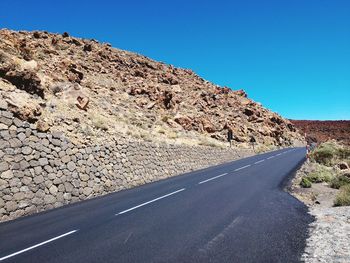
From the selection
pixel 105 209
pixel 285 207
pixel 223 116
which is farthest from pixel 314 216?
pixel 223 116

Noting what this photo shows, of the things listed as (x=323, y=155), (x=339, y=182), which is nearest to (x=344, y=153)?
(x=323, y=155)

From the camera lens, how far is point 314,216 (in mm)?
10023

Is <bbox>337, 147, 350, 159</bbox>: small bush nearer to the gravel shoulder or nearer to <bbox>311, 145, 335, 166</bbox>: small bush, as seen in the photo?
<bbox>311, 145, 335, 166</bbox>: small bush

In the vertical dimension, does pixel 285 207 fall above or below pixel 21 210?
above

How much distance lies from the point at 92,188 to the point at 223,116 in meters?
45.5

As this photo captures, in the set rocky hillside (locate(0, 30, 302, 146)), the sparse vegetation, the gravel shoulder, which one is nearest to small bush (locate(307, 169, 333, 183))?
the gravel shoulder

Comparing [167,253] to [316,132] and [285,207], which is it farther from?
[316,132]

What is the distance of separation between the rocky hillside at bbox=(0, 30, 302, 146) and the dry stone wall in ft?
2.83

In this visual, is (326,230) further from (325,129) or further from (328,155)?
(325,129)

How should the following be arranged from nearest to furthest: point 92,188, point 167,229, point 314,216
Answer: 1. point 167,229
2. point 314,216
3. point 92,188

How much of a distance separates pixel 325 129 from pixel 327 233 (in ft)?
387

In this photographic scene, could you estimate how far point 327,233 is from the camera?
7992 mm

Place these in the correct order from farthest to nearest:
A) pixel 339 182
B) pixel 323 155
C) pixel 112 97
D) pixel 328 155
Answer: pixel 112 97 < pixel 323 155 < pixel 328 155 < pixel 339 182

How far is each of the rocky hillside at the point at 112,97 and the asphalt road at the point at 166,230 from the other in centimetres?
506
